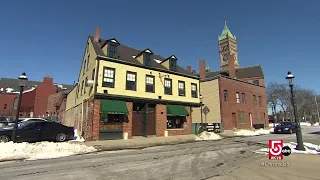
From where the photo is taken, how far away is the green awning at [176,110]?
22.0m

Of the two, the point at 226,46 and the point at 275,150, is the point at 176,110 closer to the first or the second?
the point at 275,150

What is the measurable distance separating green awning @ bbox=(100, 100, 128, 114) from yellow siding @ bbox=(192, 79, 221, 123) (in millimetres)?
14696

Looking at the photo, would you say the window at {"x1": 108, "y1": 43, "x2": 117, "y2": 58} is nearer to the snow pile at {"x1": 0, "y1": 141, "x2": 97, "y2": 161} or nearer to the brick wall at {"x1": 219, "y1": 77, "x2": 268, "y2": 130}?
the snow pile at {"x1": 0, "y1": 141, "x2": 97, "y2": 161}

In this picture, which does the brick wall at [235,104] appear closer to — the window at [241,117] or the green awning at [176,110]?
the window at [241,117]

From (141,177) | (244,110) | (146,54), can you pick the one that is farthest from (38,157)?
(244,110)

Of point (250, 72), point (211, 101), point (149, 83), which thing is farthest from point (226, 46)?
point (149, 83)

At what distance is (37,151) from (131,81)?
1073cm

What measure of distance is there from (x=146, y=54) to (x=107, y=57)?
4742 mm

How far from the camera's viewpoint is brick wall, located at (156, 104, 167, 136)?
68.9 feet

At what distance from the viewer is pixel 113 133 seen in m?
18.1

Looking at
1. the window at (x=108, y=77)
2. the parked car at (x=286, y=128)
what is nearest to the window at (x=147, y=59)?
the window at (x=108, y=77)

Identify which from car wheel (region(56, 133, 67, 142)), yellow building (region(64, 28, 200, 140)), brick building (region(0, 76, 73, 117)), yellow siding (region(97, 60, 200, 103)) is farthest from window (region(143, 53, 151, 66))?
brick building (region(0, 76, 73, 117))

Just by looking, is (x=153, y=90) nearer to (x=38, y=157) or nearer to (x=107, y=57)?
(x=107, y=57)

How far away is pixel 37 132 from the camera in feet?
48.1
